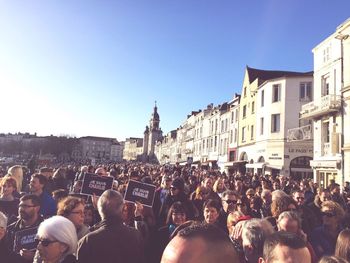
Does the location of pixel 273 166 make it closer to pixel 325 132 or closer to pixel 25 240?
pixel 325 132

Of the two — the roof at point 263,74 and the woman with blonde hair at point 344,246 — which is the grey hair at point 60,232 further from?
the roof at point 263,74

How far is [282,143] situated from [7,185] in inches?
1154

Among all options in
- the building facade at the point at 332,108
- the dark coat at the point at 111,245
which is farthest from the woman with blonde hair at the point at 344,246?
the building facade at the point at 332,108

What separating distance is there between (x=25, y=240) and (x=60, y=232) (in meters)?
0.76

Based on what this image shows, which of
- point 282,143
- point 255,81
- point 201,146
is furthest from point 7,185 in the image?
point 201,146

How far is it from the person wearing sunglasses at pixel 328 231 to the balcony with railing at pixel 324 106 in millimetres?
19790

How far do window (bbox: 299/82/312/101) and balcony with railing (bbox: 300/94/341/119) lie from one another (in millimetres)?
6118

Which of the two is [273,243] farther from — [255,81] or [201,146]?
[201,146]

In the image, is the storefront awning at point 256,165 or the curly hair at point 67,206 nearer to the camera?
the curly hair at point 67,206

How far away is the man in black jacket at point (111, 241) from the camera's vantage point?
383cm

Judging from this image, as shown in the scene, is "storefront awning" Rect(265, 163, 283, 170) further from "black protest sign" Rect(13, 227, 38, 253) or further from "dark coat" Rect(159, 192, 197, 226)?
"black protest sign" Rect(13, 227, 38, 253)

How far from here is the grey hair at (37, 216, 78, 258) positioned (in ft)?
11.1

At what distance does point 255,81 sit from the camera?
128ft

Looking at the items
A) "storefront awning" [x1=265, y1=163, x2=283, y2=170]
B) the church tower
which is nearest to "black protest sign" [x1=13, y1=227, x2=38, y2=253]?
"storefront awning" [x1=265, y1=163, x2=283, y2=170]
